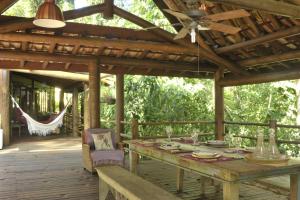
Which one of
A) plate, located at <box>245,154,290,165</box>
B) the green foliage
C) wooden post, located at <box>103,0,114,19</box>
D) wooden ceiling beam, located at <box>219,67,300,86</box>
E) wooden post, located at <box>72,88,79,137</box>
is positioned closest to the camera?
plate, located at <box>245,154,290,165</box>

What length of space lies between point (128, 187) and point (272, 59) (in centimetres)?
386

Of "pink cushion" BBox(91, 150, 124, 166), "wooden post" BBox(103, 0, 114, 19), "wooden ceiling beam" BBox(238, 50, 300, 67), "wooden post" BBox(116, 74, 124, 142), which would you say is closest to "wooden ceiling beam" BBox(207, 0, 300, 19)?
"wooden ceiling beam" BBox(238, 50, 300, 67)

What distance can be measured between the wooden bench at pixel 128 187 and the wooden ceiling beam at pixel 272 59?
346 centimetres

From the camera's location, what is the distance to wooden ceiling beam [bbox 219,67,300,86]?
18.2 ft

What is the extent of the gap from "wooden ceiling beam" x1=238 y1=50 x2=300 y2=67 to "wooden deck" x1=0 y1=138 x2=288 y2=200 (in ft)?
7.34

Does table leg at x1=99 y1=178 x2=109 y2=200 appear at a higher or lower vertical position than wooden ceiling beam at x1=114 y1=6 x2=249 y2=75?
lower

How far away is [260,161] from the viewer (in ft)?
9.21

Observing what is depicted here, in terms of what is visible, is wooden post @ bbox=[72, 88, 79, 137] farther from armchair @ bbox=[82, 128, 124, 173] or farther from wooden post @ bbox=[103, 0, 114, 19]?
wooden post @ bbox=[103, 0, 114, 19]

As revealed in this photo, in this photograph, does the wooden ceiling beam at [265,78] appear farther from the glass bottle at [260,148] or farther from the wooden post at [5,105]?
the wooden post at [5,105]

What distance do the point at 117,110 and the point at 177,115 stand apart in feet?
7.31

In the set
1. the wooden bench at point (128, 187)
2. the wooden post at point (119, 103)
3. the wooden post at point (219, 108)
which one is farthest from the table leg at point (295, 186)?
the wooden post at point (119, 103)

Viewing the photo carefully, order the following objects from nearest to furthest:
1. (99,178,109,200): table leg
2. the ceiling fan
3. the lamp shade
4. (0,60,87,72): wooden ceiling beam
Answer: the lamp shade < the ceiling fan < (99,178,109,200): table leg < (0,60,87,72): wooden ceiling beam

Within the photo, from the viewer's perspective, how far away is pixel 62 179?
5.12 metres

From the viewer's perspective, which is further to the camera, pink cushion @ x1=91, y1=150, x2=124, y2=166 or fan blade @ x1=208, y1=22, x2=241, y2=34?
pink cushion @ x1=91, y1=150, x2=124, y2=166
